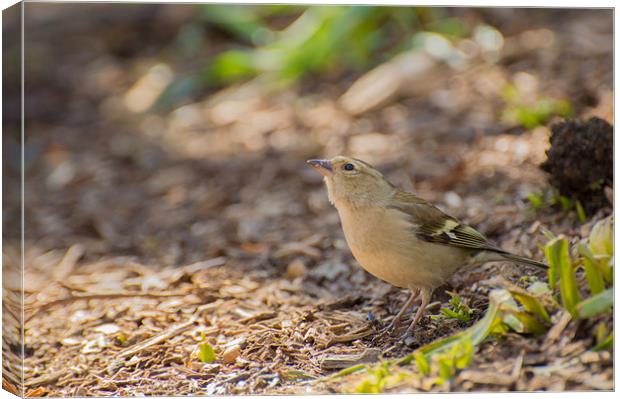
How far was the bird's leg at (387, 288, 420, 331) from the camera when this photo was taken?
16.0 ft

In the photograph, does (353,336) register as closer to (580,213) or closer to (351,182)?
(351,182)

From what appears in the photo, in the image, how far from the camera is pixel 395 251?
486 centimetres

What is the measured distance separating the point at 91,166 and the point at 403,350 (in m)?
5.84

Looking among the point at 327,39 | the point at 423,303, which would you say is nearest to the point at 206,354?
the point at 423,303

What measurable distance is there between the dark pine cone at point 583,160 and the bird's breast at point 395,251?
34.5 inches

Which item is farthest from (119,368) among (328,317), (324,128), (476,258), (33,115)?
(33,115)

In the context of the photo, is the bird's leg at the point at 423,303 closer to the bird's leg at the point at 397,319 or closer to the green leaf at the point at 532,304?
the bird's leg at the point at 397,319

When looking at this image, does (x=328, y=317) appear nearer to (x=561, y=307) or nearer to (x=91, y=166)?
(x=561, y=307)

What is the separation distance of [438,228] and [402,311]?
0.58 metres

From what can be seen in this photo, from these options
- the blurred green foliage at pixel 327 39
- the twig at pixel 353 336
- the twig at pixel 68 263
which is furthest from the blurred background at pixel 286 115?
the twig at pixel 353 336

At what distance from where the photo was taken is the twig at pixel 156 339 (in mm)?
4828

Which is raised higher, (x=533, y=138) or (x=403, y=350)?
(x=533, y=138)

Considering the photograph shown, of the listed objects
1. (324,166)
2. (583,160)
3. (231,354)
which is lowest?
(231,354)

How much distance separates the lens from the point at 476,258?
5066 millimetres
